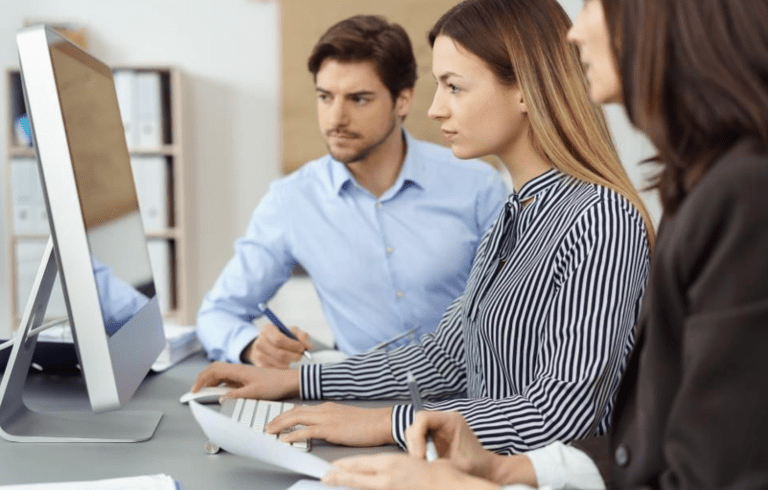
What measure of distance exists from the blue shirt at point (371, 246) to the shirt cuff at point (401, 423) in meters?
0.92

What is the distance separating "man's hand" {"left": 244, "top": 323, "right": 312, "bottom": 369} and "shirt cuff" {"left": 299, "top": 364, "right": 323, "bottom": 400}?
203mm

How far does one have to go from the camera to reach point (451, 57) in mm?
1258

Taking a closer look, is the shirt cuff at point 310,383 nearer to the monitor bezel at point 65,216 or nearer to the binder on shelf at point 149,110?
the monitor bezel at point 65,216

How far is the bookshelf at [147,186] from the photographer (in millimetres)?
3316

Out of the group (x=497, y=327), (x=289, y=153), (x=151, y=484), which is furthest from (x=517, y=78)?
(x=289, y=153)

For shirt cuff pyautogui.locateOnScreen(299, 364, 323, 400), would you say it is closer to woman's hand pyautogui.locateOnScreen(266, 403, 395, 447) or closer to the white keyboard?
the white keyboard

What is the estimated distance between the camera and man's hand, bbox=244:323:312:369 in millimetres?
1578

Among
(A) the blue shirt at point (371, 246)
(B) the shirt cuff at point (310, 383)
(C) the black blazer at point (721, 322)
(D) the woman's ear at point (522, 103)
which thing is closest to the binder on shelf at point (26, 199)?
(A) the blue shirt at point (371, 246)

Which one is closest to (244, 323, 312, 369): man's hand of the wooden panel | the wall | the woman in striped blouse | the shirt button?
the woman in striped blouse

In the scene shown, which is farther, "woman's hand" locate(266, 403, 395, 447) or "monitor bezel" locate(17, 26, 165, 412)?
"woman's hand" locate(266, 403, 395, 447)

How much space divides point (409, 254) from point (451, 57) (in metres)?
0.84

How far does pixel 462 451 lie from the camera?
0.91m

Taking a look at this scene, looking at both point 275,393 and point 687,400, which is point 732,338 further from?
point 275,393

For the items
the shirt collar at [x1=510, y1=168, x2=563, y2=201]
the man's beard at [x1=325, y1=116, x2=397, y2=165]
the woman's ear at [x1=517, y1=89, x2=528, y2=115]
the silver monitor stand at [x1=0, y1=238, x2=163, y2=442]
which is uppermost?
the woman's ear at [x1=517, y1=89, x2=528, y2=115]
